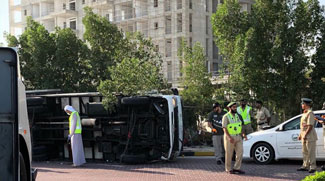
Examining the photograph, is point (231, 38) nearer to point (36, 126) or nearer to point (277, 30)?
point (277, 30)

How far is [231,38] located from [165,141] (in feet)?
21.4

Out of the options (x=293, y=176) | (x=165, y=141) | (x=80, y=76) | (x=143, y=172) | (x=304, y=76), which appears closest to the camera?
(x=293, y=176)

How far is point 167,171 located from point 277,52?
23.4 ft

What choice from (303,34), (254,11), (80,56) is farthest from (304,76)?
(80,56)

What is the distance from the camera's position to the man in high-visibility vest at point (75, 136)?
45.4 ft

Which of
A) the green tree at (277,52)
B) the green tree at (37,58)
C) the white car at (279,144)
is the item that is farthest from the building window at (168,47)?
the white car at (279,144)

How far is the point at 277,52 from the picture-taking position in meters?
17.6

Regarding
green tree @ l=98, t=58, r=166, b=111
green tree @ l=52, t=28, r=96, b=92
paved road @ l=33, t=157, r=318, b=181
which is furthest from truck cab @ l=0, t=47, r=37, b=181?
green tree @ l=52, t=28, r=96, b=92

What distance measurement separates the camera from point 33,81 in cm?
2381

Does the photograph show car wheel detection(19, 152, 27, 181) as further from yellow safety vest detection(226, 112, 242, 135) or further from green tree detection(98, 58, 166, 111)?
green tree detection(98, 58, 166, 111)

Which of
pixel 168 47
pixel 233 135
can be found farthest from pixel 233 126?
pixel 168 47

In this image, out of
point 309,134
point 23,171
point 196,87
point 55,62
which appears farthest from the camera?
point 55,62

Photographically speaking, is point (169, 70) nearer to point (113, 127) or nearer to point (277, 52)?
point (277, 52)

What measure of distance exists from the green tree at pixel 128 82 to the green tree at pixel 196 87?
2927mm
